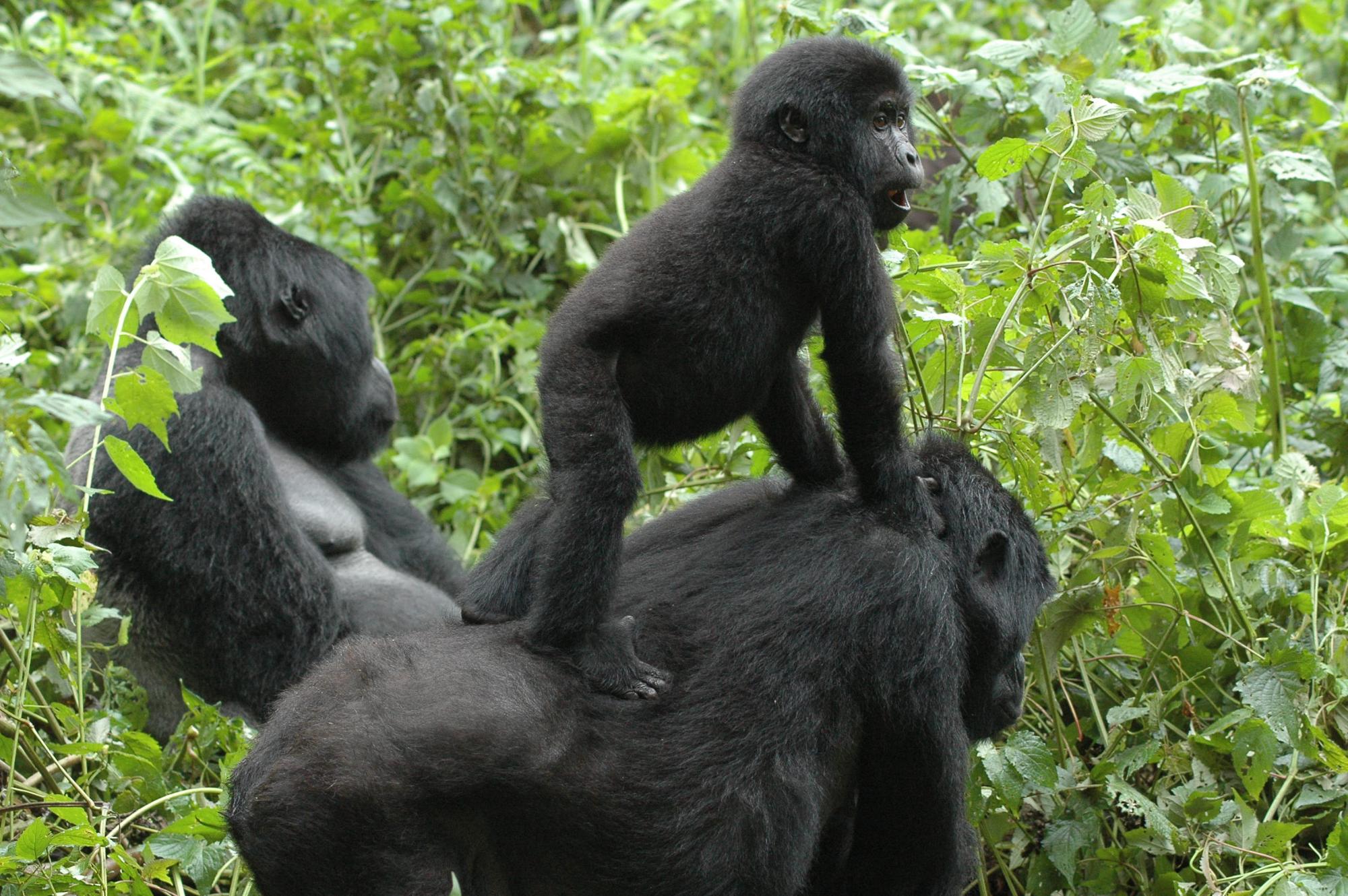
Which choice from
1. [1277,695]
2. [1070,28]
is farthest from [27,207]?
[1070,28]

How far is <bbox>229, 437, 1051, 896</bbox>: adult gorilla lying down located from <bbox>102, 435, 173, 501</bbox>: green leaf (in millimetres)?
440

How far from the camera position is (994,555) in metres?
2.59

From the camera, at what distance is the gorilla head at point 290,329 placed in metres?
3.79

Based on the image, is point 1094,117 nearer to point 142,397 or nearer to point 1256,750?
point 1256,750

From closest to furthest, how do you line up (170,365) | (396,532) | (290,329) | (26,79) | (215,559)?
(26,79)
(170,365)
(215,559)
(290,329)
(396,532)

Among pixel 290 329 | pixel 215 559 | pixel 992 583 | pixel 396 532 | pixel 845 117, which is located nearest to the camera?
pixel 992 583

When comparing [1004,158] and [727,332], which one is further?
[1004,158]

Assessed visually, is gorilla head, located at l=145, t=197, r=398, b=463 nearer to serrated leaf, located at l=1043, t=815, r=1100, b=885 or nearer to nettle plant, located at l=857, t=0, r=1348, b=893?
nettle plant, located at l=857, t=0, r=1348, b=893

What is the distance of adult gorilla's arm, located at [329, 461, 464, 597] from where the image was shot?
417cm

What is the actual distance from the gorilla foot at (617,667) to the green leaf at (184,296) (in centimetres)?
84

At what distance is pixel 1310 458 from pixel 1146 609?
3.34ft

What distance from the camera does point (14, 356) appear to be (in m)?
2.27

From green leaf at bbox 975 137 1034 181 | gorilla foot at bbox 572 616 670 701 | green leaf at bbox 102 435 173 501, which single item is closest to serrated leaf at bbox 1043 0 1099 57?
green leaf at bbox 975 137 1034 181

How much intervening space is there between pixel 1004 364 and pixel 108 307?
175 centimetres
